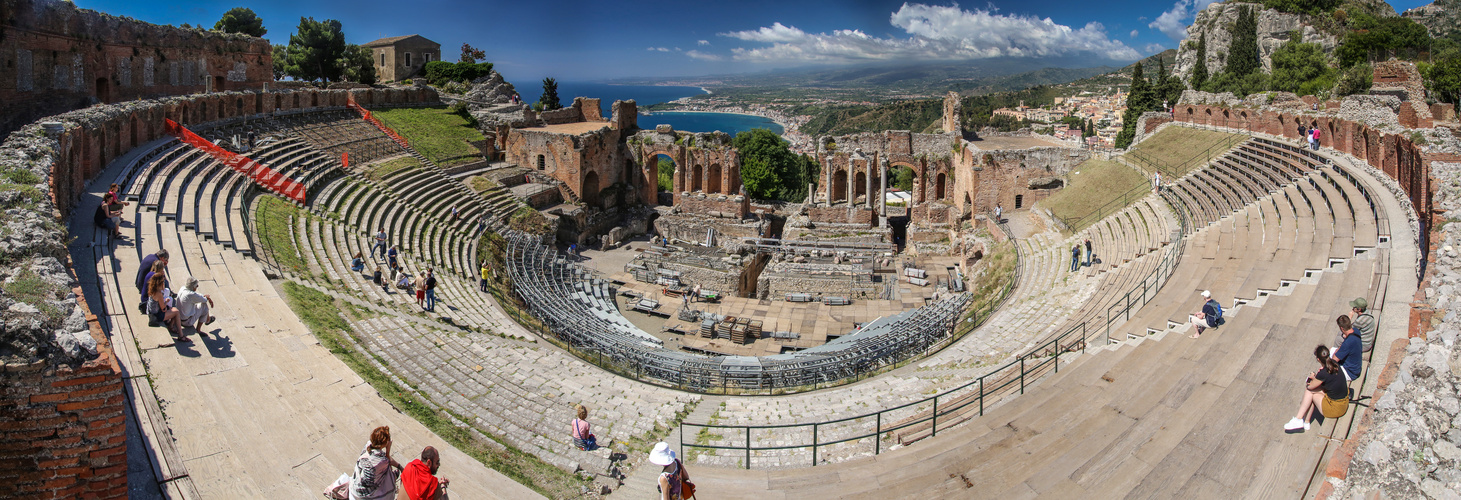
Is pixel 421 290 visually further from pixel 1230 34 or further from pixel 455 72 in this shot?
pixel 1230 34

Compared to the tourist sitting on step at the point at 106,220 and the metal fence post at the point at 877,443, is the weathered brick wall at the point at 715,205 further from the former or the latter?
the metal fence post at the point at 877,443

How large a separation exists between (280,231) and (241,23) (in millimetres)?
31070

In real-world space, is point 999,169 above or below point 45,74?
below

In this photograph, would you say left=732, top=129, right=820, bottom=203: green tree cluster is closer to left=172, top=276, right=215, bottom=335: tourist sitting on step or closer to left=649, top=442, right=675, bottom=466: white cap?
left=172, top=276, right=215, bottom=335: tourist sitting on step

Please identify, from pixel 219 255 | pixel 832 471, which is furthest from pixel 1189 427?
pixel 219 255

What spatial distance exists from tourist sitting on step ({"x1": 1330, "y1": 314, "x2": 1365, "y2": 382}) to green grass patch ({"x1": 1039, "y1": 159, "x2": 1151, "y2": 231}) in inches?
674

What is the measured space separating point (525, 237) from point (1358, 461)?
25261mm

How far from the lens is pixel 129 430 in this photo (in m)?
7.34

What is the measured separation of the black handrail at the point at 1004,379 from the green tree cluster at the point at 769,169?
3326 cm

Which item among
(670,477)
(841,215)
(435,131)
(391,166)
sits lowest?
(670,477)

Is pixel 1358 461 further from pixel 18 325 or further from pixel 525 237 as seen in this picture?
Result: pixel 525 237

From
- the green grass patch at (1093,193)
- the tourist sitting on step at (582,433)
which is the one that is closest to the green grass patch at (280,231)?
the tourist sitting on step at (582,433)

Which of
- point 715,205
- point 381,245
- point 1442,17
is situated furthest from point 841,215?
point 1442,17

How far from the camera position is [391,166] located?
2720 cm
